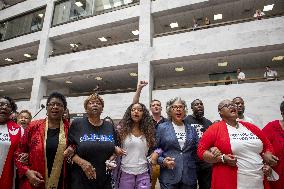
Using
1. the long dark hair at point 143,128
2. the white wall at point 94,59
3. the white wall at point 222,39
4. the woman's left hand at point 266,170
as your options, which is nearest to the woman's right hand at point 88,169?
the long dark hair at point 143,128

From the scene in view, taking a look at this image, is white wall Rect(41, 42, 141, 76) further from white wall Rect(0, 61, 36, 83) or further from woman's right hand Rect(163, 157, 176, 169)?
woman's right hand Rect(163, 157, 176, 169)

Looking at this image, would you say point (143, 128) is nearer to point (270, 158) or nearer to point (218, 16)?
point (270, 158)

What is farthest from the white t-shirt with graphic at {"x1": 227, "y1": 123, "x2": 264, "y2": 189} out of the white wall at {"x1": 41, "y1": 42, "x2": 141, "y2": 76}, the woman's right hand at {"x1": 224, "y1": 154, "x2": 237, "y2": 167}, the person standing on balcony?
the white wall at {"x1": 41, "y1": 42, "x2": 141, "y2": 76}

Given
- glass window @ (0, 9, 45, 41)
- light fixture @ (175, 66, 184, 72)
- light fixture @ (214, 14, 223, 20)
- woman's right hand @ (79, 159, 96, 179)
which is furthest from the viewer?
glass window @ (0, 9, 45, 41)

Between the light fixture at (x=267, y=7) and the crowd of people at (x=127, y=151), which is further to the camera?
the light fixture at (x=267, y=7)

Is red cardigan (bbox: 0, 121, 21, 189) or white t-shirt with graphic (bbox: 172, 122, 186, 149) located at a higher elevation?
white t-shirt with graphic (bbox: 172, 122, 186, 149)

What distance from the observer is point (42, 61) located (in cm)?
1806

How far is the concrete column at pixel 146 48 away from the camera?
A: 14.0 meters

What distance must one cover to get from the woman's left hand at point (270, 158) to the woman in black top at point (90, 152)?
193 centimetres

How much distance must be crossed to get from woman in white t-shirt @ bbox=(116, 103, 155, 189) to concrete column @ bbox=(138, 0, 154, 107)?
955cm

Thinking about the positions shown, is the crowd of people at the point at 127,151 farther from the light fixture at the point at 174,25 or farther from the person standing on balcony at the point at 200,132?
the light fixture at the point at 174,25

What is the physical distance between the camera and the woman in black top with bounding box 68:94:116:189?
310 cm

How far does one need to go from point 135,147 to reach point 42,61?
630 inches

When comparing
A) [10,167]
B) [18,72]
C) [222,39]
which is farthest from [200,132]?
[18,72]
